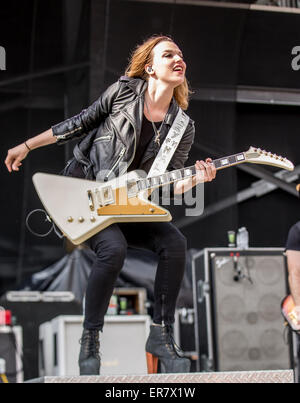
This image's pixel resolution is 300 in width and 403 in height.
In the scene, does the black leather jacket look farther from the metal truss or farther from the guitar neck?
the metal truss

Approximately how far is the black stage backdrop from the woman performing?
1.11 ft

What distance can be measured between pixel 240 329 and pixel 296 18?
2.45 meters

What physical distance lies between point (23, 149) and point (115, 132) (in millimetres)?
496

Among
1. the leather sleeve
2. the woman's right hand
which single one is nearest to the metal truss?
the leather sleeve

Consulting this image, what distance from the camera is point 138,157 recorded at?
3.35 meters

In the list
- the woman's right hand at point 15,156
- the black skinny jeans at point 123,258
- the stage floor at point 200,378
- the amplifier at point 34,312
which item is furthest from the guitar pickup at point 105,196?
the amplifier at point 34,312

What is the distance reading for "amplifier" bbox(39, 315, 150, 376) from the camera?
189 inches

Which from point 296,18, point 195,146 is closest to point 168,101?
point 195,146

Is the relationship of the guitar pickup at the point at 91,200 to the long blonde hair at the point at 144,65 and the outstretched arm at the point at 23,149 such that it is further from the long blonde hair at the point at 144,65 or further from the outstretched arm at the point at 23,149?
the long blonde hair at the point at 144,65

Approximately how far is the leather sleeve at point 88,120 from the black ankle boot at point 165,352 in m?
1.03

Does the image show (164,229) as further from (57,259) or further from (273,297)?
(273,297)

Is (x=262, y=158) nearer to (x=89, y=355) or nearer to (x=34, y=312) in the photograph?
(x=89, y=355)

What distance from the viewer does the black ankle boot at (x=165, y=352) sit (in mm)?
3129
